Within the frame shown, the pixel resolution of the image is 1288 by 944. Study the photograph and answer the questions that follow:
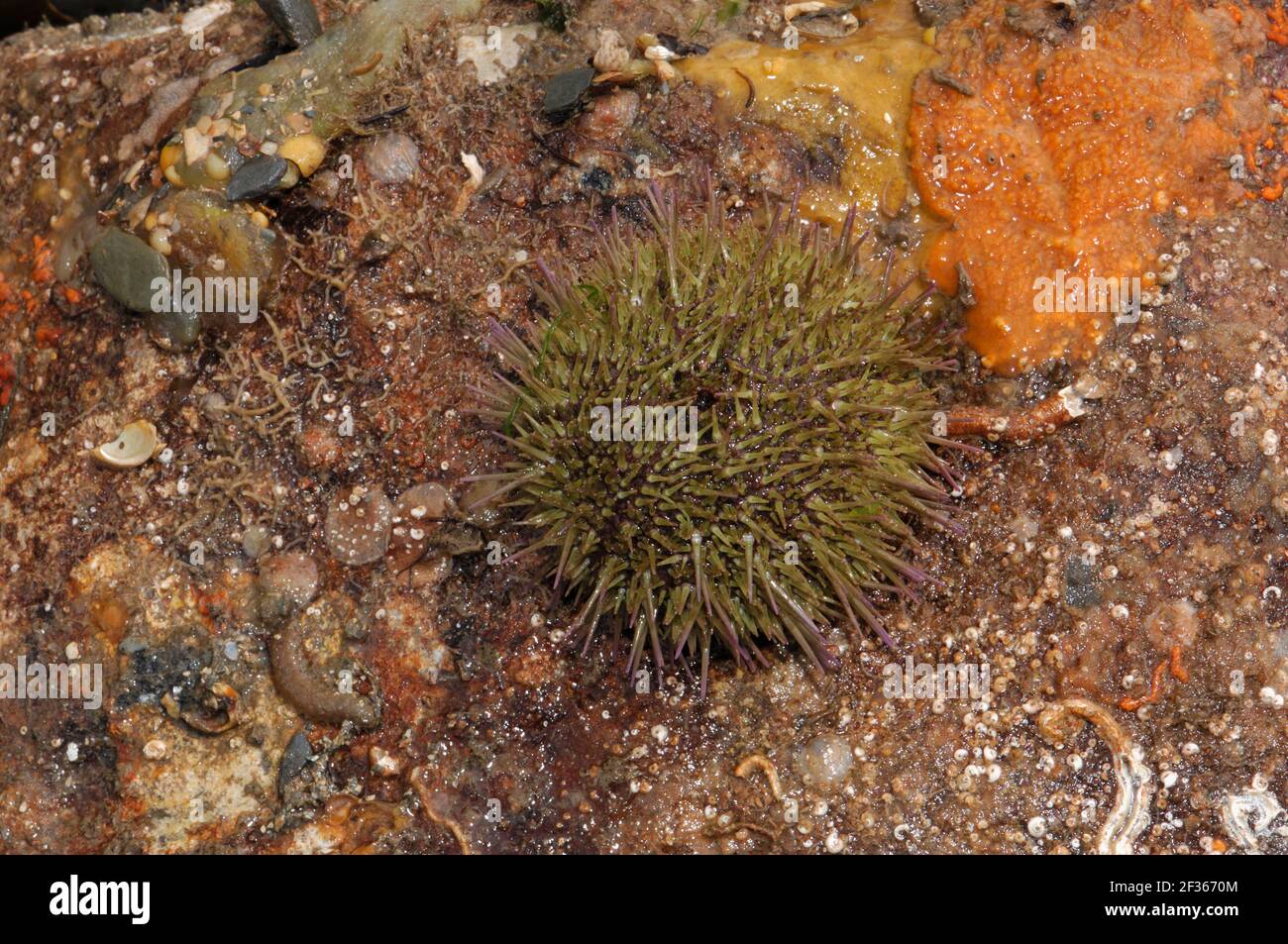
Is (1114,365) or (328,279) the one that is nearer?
(1114,365)

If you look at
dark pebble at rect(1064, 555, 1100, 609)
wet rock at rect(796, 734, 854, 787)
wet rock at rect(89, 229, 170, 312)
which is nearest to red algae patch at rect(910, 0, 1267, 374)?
dark pebble at rect(1064, 555, 1100, 609)

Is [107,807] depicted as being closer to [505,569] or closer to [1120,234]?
[505,569]

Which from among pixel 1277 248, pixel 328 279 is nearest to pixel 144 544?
pixel 328 279

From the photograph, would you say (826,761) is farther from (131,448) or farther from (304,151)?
(304,151)

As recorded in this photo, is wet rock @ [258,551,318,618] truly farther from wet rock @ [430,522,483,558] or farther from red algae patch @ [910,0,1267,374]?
red algae patch @ [910,0,1267,374]

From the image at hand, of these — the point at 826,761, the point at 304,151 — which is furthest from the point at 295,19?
the point at 826,761

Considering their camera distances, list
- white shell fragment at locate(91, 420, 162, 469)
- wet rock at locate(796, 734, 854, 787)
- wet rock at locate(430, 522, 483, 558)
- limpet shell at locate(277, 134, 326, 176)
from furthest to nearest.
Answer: limpet shell at locate(277, 134, 326, 176), white shell fragment at locate(91, 420, 162, 469), wet rock at locate(430, 522, 483, 558), wet rock at locate(796, 734, 854, 787)
